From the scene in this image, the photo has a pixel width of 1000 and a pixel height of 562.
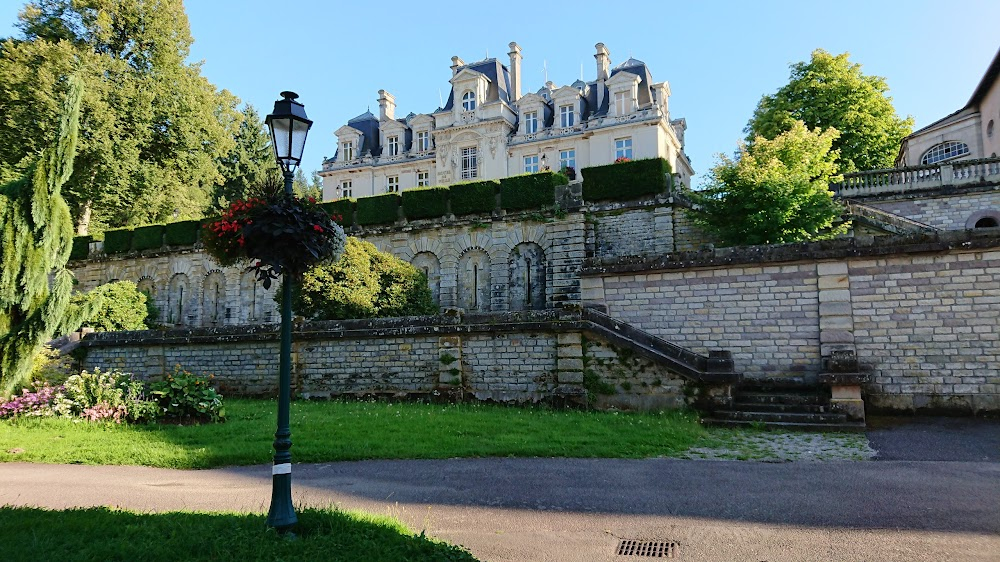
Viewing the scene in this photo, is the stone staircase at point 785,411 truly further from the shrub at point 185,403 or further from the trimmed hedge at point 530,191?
the trimmed hedge at point 530,191

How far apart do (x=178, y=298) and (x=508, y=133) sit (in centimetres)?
1994

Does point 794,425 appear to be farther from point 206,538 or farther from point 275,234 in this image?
point 206,538

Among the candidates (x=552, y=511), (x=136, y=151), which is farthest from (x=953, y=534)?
(x=136, y=151)

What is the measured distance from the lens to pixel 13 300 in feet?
39.6

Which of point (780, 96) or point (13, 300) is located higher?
point (780, 96)

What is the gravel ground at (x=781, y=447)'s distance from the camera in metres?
8.78

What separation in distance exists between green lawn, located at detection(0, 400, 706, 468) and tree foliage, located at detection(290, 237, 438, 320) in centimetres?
437

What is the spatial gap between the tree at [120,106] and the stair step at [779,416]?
93.6 ft

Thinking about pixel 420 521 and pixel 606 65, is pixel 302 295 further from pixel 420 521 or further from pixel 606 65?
pixel 606 65

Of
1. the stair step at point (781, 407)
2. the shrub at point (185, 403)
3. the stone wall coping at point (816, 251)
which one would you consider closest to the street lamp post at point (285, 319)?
the shrub at point (185, 403)

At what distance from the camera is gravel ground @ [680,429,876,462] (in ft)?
28.8

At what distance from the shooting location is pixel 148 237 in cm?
2969

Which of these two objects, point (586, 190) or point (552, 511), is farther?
point (586, 190)

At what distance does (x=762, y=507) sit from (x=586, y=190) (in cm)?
1629
